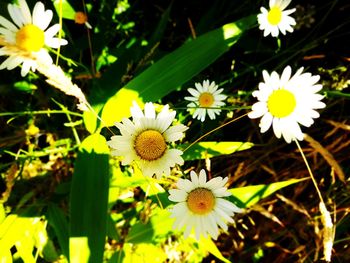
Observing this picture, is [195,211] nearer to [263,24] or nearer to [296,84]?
[296,84]

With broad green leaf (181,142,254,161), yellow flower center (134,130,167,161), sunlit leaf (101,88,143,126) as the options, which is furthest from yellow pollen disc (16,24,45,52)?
broad green leaf (181,142,254,161)

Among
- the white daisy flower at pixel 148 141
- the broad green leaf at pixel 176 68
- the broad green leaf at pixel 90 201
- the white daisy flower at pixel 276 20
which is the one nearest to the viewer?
the white daisy flower at pixel 148 141

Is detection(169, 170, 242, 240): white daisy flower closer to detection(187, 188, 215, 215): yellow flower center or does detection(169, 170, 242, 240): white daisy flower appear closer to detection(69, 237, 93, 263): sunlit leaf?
detection(187, 188, 215, 215): yellow flower center

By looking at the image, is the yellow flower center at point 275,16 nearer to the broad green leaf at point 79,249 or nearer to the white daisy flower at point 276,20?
the white daisy flower at point 276,20

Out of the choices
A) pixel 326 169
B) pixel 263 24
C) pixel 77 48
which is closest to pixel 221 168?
pixel 326 169

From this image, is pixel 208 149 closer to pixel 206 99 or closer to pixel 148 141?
pixel 206 99

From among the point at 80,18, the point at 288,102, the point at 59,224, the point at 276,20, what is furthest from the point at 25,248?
the point at 276,20

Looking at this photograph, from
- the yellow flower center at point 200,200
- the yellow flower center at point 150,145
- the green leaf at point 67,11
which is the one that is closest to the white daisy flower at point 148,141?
the yellow flower center at point 150,145
